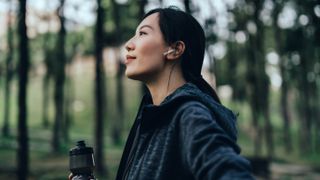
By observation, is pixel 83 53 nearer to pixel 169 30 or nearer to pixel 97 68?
pixel 97 68

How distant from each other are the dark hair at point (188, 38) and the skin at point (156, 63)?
21 millimetres

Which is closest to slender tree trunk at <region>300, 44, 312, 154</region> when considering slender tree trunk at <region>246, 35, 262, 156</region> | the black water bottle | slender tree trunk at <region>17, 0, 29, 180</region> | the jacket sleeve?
slender tree trunk at <region>246, 35, 262, 156</region>

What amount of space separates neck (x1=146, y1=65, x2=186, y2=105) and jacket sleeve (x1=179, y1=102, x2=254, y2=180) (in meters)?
0.33

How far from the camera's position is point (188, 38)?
1.92 m

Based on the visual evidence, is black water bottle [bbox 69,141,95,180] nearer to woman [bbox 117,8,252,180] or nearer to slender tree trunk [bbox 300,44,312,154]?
woman [bbox 117,8,252,180]

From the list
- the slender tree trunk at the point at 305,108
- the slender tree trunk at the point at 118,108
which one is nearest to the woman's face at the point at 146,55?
the slender tree trunk at the point at 118,108

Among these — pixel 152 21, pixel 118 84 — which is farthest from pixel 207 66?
pixel 152 21

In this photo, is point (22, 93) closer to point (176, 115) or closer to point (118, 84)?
point (176, 115)

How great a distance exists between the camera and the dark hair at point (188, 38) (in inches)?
75.0

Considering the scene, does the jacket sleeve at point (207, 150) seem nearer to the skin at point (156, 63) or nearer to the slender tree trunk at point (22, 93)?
the skin at point (156, 63)

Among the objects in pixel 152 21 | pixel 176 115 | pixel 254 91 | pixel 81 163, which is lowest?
pixel 81 163

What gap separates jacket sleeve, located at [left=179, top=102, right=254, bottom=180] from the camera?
138cm

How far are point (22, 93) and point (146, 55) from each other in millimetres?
12630

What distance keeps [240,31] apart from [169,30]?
3069 centimetres
